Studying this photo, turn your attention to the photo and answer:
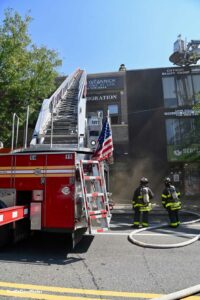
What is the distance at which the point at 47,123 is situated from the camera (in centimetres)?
821

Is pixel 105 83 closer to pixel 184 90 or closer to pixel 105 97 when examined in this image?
pixel 105 97

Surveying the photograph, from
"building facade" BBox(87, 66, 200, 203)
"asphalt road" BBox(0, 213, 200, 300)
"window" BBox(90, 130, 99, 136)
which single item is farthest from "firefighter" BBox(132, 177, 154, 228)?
"building facade" BBox(87, 66, 200, 203)

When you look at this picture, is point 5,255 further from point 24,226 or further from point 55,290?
point 55,290

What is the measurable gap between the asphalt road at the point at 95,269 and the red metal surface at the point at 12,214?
2.24 feet

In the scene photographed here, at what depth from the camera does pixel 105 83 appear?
1995 centimetres

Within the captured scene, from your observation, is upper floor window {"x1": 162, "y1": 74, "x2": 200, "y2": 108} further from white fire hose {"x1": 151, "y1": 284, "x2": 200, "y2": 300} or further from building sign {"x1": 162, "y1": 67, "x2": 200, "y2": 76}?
white fire hose {"x1": 151, "y1": 284, "x2": 200, "y2": 300}

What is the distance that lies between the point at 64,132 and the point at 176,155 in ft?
37.5

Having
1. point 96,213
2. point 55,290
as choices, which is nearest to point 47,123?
point 96,213

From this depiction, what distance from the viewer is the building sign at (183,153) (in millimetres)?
17125

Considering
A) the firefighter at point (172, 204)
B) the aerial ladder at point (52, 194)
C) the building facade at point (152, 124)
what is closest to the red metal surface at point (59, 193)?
Result: the aerial ladder at point (52, 194)

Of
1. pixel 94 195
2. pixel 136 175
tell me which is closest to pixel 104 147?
pixel 94 195

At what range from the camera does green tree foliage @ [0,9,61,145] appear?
500 inches

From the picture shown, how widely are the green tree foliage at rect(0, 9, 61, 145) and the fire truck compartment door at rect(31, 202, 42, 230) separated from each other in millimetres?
7951

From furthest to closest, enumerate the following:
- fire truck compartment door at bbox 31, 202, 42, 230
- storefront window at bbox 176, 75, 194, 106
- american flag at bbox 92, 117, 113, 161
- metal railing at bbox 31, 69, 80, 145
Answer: storefront window at bbox 176, 75, 194, 106
metal railing at bbox 31, 69, 80, 145
american flag at bbox 92, 117, 113, 161
fire truck compartment door at bbox 31, 202, 42, 230
